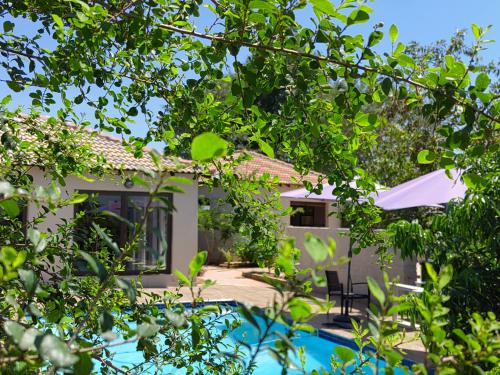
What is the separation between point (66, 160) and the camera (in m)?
Answer: 3.53

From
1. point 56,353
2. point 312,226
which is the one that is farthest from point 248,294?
point 56,353

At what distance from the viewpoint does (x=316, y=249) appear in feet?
3.19

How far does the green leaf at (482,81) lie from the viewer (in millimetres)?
2007

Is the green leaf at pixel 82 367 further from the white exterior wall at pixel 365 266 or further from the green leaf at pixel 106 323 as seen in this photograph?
the white exterior wall at pixel 365 266

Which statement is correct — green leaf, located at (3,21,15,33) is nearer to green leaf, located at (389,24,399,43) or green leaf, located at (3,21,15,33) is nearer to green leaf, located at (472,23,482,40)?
green leaf, located at (389,24,399,43)

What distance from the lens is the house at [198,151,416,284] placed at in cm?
1448

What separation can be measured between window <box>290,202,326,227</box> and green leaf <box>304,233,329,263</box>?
2631cm

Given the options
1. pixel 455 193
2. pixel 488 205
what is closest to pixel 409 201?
pixel 455 193

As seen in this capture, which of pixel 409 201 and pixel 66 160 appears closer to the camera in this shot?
pixel 66 160

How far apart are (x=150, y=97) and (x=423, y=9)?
20576 millimetres

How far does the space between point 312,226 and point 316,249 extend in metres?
27.0

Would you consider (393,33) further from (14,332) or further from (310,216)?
(310,216)

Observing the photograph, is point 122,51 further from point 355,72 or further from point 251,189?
point 355,72

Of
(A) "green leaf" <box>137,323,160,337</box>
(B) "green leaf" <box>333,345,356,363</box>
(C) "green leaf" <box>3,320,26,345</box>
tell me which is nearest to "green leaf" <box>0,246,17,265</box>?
(C) "green leaf" <box>3,320,26,345</box>
